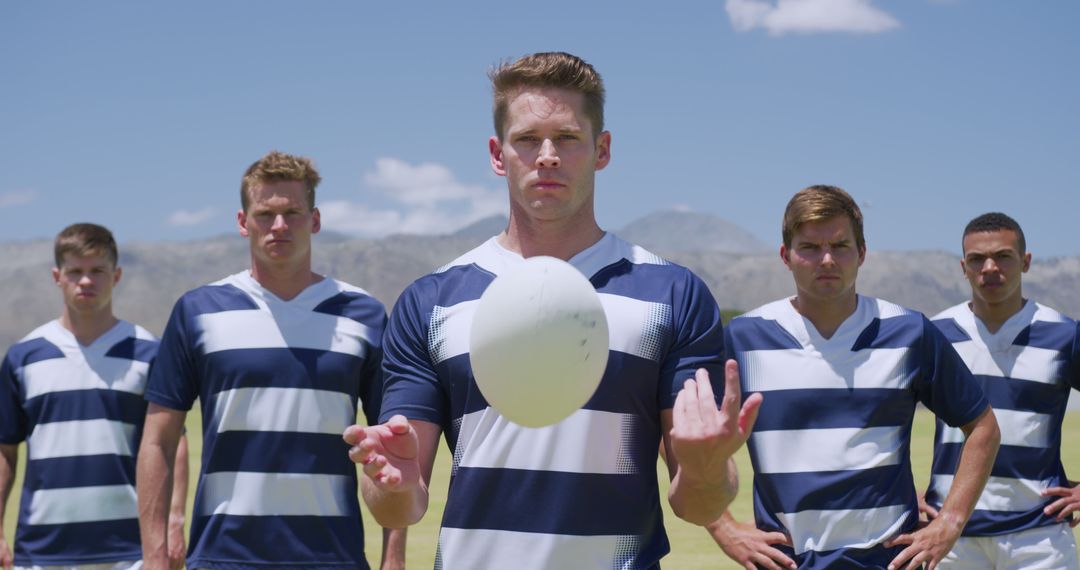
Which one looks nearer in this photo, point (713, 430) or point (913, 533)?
point (713, 430)

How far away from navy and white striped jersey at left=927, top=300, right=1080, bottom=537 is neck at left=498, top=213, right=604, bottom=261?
355 centimetres

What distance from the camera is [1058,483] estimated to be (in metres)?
6.36

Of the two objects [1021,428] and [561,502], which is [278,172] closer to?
[561,502]

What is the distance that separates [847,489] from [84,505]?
4212 mm

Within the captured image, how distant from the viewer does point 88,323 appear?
6.86m

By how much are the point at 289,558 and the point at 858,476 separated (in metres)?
2.44

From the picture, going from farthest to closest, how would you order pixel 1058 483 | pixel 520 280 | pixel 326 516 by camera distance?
1. pixel 1058 483
2. pixel 326 516
3. pixel 520 280

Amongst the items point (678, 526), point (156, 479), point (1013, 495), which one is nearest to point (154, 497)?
point (156, 479)

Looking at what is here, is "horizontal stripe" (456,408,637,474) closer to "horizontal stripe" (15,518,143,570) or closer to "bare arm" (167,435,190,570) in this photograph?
"bare arm" (167,435,190,570)

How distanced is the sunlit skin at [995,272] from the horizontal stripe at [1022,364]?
172mm

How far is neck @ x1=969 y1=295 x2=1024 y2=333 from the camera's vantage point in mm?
6465

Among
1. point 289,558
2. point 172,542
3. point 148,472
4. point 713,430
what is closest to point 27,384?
point 172,542

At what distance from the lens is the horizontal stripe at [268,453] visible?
5.02 meters

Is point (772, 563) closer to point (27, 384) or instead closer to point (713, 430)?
point (713, 430)
